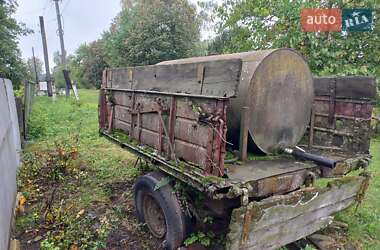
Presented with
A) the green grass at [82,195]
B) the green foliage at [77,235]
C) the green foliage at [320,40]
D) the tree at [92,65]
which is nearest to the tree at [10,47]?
the green grass at [82,195]

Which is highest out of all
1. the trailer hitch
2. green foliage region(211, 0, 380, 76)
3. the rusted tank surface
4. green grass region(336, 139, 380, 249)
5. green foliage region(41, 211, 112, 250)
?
green foliage region(211, 0, 380, 76)

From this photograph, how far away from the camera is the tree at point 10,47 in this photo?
15.2 metres

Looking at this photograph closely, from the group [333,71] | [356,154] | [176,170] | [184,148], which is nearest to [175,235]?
[176,170]

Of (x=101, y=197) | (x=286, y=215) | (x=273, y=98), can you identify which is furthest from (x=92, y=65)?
(x=286, y=215)

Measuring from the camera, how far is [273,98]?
10.4 feet

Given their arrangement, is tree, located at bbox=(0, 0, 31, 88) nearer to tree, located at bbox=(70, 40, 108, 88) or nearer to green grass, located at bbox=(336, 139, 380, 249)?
tree, located at bbox=(70, 40, 108, 88)

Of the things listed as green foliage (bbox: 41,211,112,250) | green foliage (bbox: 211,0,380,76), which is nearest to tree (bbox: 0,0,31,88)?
green foliage (bbox: 211,0,380,76)

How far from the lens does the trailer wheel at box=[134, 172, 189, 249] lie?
2.94 meters

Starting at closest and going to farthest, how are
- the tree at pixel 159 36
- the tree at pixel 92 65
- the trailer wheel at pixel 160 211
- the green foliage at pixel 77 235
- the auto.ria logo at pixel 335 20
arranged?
1. the trailer wheel at pixel 160 211
2. the green foliage at pixel 77 235
3. the auto.ria logo at pixel 335 20
4. the tree at pixel 159 36
5. the tree at pixel 92 65

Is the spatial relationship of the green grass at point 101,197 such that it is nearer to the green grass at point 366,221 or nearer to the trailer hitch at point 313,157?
the green grass at point 366,221

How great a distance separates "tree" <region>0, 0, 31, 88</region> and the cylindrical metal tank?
15.4 metres

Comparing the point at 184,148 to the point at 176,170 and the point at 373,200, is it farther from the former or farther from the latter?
the point at 373,200

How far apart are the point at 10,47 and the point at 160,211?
15900 mm

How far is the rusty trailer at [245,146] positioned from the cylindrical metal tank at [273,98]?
1 centimetres
